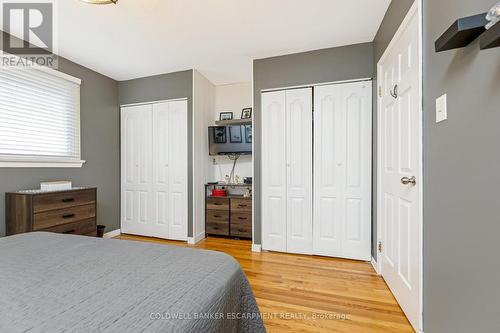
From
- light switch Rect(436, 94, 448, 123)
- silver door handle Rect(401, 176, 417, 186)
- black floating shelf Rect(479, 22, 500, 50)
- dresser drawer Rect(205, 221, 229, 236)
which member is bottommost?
dresser drawer Rect(205, 221, 229, 236)

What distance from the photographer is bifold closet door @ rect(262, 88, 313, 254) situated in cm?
286

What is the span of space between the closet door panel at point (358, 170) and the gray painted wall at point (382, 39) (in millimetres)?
77

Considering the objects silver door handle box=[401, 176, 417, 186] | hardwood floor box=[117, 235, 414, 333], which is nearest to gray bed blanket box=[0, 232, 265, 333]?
hardwood floor box=[117, 235, 414, 333]

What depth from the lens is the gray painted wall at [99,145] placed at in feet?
10.1

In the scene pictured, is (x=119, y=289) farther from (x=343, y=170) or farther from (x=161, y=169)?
(x=161, y=169)

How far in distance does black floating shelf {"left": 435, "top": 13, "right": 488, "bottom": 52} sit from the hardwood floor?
1.71 metres

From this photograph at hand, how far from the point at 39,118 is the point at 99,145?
2.69 ft

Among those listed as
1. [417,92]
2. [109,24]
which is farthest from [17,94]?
[417,92]

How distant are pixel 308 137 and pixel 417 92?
1406mm

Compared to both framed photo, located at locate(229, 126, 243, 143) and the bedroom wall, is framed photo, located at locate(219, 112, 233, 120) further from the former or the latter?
framed photo, located at locate(229, 126, 243, 143)

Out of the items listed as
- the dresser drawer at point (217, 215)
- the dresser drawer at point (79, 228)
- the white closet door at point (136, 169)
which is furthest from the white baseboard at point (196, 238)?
the dresser drawer at point (79, 228)

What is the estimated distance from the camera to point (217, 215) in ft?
11.9

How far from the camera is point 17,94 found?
247cm

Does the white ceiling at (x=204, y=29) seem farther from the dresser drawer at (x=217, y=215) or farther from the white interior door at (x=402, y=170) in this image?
the dresser drawer at (x=217, y=215)
